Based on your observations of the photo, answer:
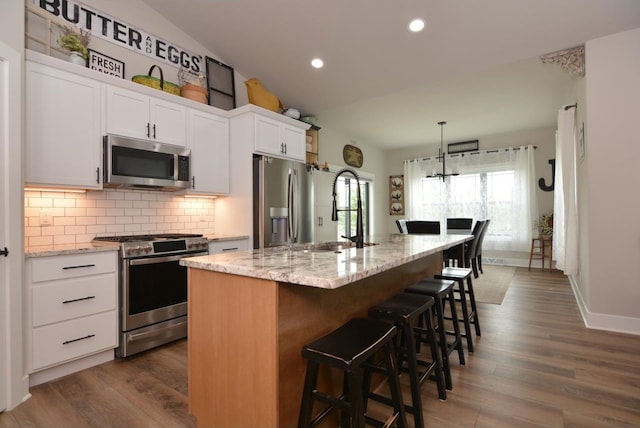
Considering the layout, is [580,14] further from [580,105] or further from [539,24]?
[580,105]

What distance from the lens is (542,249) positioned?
5992 mm

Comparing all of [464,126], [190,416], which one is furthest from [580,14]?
[190,416]

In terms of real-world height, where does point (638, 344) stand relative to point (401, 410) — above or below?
below

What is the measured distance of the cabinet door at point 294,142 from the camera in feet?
13.4

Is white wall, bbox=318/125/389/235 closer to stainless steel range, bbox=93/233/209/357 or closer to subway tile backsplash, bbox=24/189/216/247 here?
subway tile backsplash, bbox=24/189/216/247

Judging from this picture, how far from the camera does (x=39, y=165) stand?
7.62ft

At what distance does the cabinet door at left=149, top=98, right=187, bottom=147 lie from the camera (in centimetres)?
301

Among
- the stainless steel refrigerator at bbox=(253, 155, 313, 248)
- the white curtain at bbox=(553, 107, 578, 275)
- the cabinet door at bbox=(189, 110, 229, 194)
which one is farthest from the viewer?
the white curtain at bbox=(553, 107, 578, 275)

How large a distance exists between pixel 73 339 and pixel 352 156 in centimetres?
538

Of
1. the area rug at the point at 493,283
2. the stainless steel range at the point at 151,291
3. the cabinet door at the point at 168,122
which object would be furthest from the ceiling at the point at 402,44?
the area rug at the point at 493,283

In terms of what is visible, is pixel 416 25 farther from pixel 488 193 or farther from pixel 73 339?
pixel 488 193

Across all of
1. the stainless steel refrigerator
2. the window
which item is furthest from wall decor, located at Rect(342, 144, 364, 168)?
the stainless steel refrigerator

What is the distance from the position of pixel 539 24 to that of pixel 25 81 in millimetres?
4108

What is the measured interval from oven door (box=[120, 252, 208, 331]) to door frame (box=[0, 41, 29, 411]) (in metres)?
0.62
